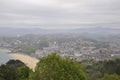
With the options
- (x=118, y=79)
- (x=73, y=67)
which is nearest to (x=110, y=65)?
(x=118, y=79)

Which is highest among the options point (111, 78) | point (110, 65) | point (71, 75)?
point (71, 75)

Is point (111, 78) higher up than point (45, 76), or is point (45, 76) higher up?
point (45, 76)

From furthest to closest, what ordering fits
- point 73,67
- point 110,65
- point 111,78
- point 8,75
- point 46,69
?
point 110,65, point 8,75, point 111,78, point 73,67, point 46,69

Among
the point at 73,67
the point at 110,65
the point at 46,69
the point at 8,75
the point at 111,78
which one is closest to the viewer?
the point at 46,69

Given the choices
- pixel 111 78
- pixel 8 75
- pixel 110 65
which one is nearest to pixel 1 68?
pixel 8 75

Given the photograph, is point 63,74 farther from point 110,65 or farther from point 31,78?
point 110,65

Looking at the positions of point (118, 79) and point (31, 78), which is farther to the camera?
point (118, 79)
